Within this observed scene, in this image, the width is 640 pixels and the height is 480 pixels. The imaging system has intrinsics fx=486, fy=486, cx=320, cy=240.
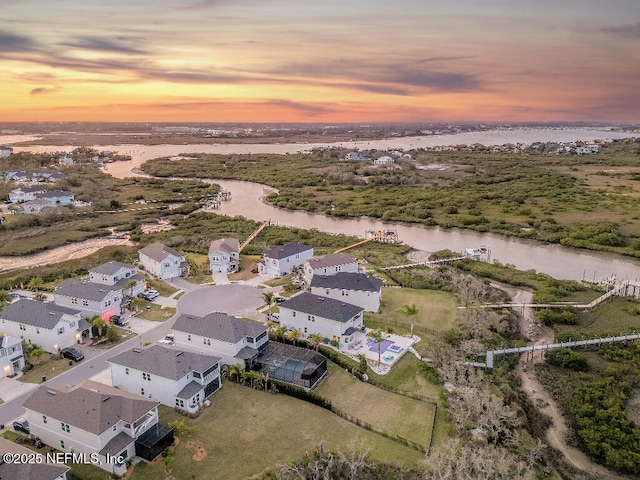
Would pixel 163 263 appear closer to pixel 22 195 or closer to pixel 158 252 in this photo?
pixel 158 252

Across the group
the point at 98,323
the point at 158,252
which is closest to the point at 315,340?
the point at 98,323

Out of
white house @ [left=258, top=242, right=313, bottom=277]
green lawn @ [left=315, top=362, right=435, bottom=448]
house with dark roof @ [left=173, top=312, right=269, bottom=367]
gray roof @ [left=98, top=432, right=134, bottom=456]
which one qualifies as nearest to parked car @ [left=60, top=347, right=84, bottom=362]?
house with dark roof @ [left=173, top=312, right=269, bottom=367]

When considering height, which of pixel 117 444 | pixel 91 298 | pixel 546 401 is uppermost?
pixel 91 298

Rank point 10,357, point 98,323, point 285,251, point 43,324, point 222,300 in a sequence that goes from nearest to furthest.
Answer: point 10,357
point 43,324
point 98,323
point 222,300
point 285,251

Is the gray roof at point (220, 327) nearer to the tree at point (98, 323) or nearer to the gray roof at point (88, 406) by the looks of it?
the tree at point (98, 323)

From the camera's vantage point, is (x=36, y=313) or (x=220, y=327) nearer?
(x=220, y=327)

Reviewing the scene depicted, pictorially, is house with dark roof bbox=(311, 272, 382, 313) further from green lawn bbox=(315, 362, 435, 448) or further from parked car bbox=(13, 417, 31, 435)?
parked car bbox=(13, 417, 31, 435)

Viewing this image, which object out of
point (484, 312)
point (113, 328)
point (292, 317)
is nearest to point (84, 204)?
point (113, 328)
